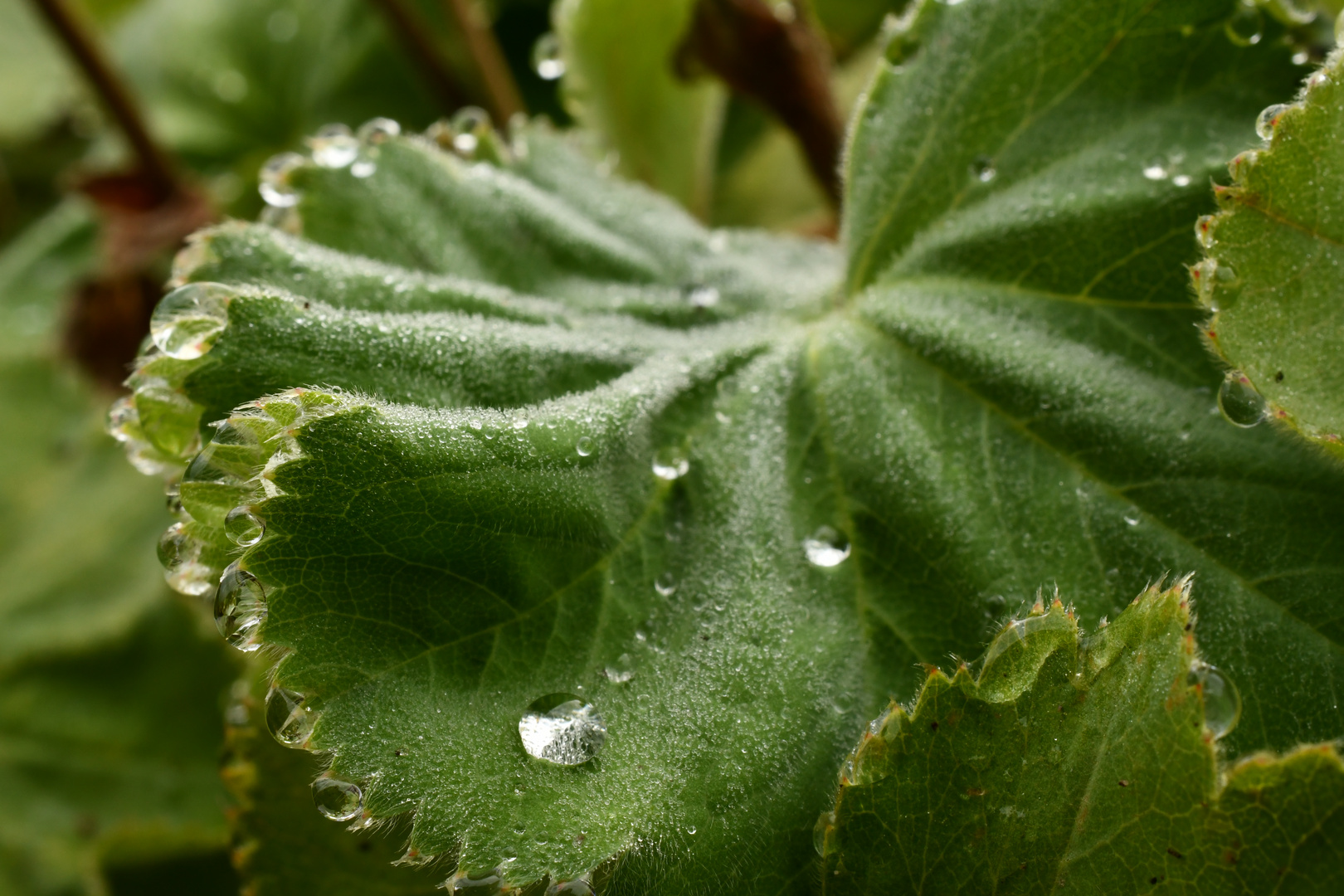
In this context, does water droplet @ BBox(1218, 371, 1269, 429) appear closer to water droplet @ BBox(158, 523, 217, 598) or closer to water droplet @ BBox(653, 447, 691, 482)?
water droplet @ BBox(653, 447, 691, 482)

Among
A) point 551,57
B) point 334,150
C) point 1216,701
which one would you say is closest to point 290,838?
point 334,150

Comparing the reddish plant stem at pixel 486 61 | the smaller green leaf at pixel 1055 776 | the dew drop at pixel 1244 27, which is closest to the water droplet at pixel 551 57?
the reddish plant stem at pixel 486 61

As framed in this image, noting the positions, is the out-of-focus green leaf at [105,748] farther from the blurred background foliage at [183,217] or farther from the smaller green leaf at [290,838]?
the smaller green leaf at [290,838]

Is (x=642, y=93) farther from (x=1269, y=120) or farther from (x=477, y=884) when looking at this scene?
(x=477, y=884)

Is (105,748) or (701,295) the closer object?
(701,295)

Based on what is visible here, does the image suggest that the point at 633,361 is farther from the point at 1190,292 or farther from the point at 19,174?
the point at 19,174

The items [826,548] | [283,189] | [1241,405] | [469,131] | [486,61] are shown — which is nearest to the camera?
[1241,405]

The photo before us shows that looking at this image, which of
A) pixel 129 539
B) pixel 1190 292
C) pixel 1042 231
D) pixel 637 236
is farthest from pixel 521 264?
pixel 129 539
